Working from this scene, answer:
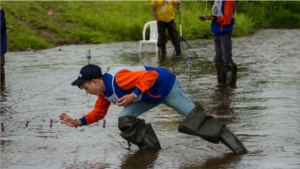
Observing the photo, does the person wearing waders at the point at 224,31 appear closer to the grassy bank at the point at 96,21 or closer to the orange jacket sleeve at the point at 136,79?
the orange jacket sleeve at the point at 136,79

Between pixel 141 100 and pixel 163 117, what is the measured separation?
2.19 metres

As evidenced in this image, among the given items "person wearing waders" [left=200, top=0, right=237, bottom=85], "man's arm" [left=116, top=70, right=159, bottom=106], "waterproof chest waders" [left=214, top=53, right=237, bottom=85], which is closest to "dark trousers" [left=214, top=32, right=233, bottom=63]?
"person wearing waders" [left=200, top=0, right=237, bottom=85]

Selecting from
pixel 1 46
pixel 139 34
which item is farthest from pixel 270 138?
pixel 139 34

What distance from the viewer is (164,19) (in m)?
16.8

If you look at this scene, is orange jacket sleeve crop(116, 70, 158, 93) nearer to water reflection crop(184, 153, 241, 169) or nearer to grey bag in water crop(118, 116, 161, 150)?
grey bag in water crop(118, 116, 161, 150)

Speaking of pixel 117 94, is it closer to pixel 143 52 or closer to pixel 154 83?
pixel 154 83

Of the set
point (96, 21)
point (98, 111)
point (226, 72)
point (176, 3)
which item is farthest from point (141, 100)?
point (96, 21)

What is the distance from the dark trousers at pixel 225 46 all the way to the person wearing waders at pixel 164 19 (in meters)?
4.62

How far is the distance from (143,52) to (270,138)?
1055 centimetres

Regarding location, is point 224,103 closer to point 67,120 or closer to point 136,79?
point 136,79

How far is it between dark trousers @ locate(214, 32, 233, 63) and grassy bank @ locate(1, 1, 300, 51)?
8321 millimetres

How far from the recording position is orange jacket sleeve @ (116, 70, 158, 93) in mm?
6574

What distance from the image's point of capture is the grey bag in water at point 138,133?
691 cm

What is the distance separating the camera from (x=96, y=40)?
66.9 feet
